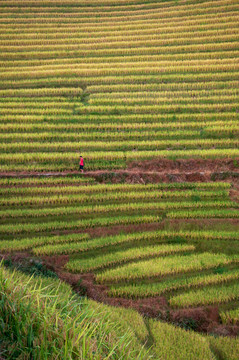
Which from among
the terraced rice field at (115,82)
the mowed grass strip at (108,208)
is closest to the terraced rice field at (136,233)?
the mowed grass strip at (108,208)

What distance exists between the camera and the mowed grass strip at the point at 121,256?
8.48 m

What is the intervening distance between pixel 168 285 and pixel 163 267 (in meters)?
0.60

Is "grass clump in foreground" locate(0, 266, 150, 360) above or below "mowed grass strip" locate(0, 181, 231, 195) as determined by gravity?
below

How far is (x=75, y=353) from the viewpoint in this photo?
135 inches

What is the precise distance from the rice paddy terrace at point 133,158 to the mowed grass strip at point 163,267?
0.11ft

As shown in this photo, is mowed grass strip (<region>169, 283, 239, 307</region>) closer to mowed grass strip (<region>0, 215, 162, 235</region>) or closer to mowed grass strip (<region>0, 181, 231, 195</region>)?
mowed grass strip (<region>0, 215, 162, 235</region>)

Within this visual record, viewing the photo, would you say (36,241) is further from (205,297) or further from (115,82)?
(115,82)

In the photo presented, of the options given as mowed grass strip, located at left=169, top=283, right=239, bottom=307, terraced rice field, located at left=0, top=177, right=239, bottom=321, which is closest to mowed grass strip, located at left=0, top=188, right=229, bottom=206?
terraced rice field, located at left=0, top=177, right=239, bottom=321

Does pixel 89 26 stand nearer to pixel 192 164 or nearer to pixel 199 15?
pixel 199 15

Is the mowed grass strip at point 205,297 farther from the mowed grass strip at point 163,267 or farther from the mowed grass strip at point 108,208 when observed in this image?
the mowed grass strip at point 108,208

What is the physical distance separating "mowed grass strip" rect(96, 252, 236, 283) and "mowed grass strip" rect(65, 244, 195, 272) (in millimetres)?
284

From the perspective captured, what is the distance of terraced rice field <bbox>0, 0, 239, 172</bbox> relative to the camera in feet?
45.8

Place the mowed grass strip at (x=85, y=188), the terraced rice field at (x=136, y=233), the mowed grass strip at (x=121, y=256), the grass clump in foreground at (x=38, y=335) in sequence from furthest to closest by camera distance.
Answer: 1. the mowed grass strip at (x=85, y=188)
2. the mowed grass strip at (x=121, y=256)
3. the terraced rice field at (x=136, y=233)
4. the grass clump in foreground at (x=38, y=335)

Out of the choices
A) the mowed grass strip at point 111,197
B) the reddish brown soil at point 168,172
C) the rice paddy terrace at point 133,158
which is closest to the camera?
the rice paddy terrace at point 133,158
